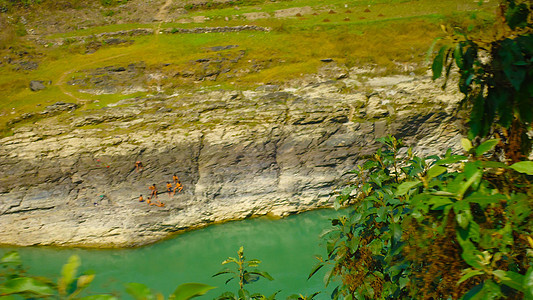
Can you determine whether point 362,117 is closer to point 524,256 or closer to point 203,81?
point 203,81

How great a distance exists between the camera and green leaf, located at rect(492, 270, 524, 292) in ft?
5.01

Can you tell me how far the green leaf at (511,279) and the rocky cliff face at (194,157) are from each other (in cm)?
1044

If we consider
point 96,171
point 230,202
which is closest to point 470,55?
point 230,202

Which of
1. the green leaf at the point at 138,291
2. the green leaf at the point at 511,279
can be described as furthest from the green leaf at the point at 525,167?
the green leaf at the point at 138,291

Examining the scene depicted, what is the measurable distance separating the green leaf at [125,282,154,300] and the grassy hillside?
487 inches

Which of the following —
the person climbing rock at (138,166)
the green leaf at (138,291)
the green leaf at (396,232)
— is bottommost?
the person climbing rock at (138,166)

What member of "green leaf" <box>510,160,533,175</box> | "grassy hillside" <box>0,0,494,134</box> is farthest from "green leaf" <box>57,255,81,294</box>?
"grassy hillside" <box>0,0,494,134</box>

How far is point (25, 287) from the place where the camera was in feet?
3.69

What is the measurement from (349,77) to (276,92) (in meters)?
3.09

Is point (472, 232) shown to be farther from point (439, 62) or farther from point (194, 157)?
point (194, 157)

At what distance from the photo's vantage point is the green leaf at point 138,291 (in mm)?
1129

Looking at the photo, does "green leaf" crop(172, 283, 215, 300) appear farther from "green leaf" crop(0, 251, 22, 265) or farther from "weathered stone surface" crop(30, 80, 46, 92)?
"weathered stone surface" crop(30, 80, 46, 92)

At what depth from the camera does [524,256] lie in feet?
6.07

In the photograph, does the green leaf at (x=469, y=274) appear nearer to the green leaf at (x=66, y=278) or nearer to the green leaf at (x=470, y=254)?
the green leaf at (x=470, y=254)
